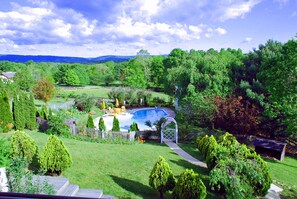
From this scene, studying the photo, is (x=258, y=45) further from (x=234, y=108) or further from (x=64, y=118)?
(x=64, y=118)

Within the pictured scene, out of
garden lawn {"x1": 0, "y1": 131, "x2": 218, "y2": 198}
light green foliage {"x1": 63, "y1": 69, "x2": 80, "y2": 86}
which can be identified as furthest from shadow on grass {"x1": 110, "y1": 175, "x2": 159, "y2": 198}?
light green foliage {"x1": 63, "y1": 69, "x2": 80, "y2": 86}

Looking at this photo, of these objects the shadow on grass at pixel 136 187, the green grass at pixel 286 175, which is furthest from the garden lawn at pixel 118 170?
the green grass at pixel 286 175

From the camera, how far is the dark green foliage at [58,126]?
42.8ft

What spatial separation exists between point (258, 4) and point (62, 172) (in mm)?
8952

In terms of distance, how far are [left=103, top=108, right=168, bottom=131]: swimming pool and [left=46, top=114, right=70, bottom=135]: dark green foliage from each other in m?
5.65

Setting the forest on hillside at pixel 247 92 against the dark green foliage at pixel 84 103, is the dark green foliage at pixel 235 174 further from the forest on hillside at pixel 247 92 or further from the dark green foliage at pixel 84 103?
the dark green foliage at pixel 84 103

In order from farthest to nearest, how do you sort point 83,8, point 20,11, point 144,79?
1. point 144,79
2. point 20,11
3. point 83,8

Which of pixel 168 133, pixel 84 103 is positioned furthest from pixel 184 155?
pixel 84 103

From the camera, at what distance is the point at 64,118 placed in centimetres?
1360

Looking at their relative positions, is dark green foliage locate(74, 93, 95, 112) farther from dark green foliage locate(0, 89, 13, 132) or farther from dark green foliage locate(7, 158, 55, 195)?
dark green foliage locate(7, 158, 55, 195)

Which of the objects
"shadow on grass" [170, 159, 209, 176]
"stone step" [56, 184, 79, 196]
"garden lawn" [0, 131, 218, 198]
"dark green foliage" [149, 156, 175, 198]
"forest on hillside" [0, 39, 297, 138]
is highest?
"forest on hillside" [0, 39, 297, 138]

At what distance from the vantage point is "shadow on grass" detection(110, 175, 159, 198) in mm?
6232

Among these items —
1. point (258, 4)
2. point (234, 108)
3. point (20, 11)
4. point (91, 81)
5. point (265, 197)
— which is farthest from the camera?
point (91, 81)

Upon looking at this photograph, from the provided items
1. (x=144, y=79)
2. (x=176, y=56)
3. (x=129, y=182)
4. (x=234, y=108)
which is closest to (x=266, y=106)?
(x=234, y=108)
